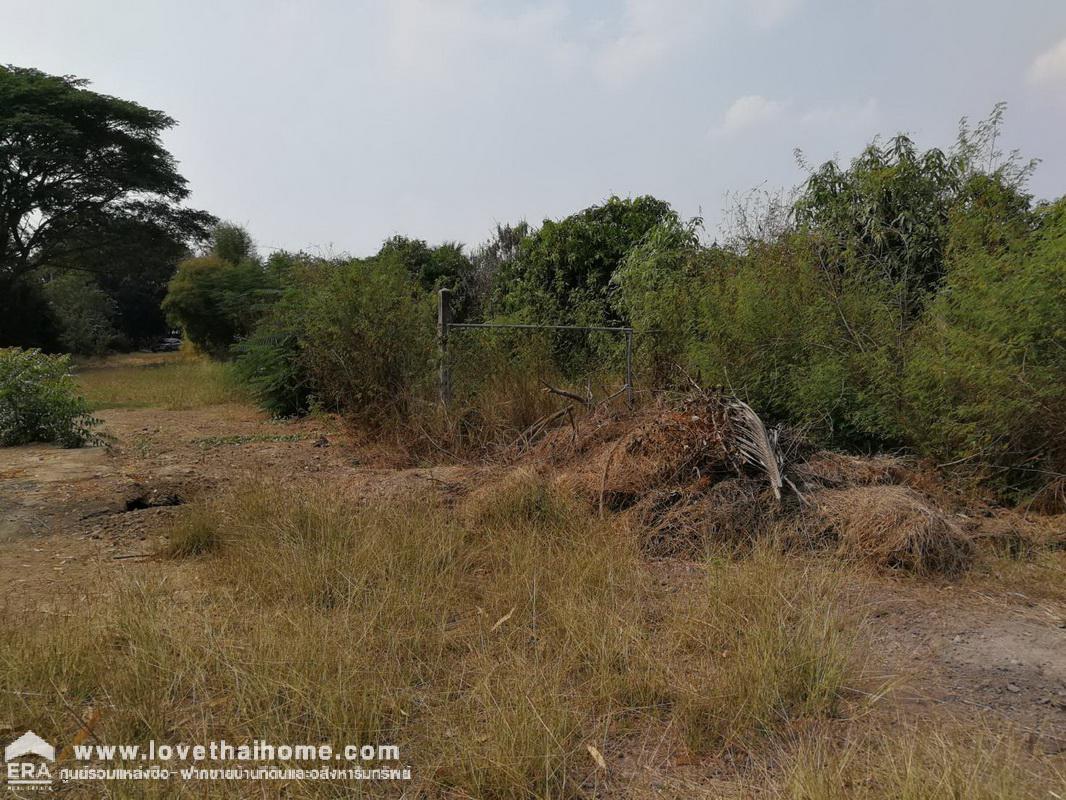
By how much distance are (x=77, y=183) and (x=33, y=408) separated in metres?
20.2

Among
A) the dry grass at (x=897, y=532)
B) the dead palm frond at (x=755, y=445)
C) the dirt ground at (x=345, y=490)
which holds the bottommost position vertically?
the dirt ground at (x=345, y=490)

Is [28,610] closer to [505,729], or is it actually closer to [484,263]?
[505,729]

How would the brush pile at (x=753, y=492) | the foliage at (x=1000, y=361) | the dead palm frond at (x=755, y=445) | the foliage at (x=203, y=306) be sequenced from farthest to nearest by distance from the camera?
the foliage at (x=203, y=306) < the dead palm frond at (x=755, y=445) < the foliage at (x=1000, y=361) < the brush pile at (x=753, y=492)

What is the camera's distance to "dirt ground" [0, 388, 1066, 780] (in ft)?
8.61

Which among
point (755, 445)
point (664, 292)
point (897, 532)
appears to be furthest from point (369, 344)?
point (897, 532)

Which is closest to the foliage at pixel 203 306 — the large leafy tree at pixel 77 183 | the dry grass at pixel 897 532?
the large leafy tree at pixel 77 183

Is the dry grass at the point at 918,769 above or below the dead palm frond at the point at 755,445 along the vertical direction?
below

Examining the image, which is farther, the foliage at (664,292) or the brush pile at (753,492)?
the foliage at (664,292)

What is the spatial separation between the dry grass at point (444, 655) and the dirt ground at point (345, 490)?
0.32m

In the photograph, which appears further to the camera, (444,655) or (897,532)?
(897,532)

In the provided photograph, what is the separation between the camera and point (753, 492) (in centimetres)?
445

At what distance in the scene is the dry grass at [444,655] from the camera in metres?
2.28

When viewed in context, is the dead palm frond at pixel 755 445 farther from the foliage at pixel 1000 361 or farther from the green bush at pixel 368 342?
the green bush at pixel 368 342

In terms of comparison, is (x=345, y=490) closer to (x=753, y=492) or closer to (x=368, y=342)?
(x=368, y=342)
